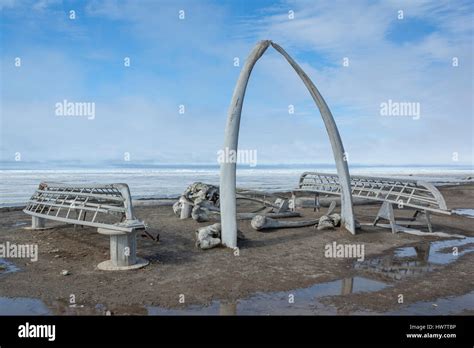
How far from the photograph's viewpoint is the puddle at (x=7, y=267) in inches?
358

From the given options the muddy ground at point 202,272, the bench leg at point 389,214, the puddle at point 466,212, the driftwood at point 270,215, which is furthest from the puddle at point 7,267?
the puddle at point 466,212

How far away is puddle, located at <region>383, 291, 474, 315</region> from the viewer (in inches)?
255

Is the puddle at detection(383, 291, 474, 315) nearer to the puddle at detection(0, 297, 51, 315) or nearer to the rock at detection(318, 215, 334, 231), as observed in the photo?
the puddle at detection(0, 297, 51, 315)

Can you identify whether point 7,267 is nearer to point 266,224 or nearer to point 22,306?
point 22,306

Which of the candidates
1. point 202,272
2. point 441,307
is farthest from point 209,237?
point 441,307

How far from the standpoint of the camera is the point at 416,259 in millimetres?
10211

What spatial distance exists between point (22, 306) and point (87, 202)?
5542 mm

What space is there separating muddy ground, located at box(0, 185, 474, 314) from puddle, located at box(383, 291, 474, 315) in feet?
0.58

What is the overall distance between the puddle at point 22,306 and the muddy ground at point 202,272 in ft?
0.52
